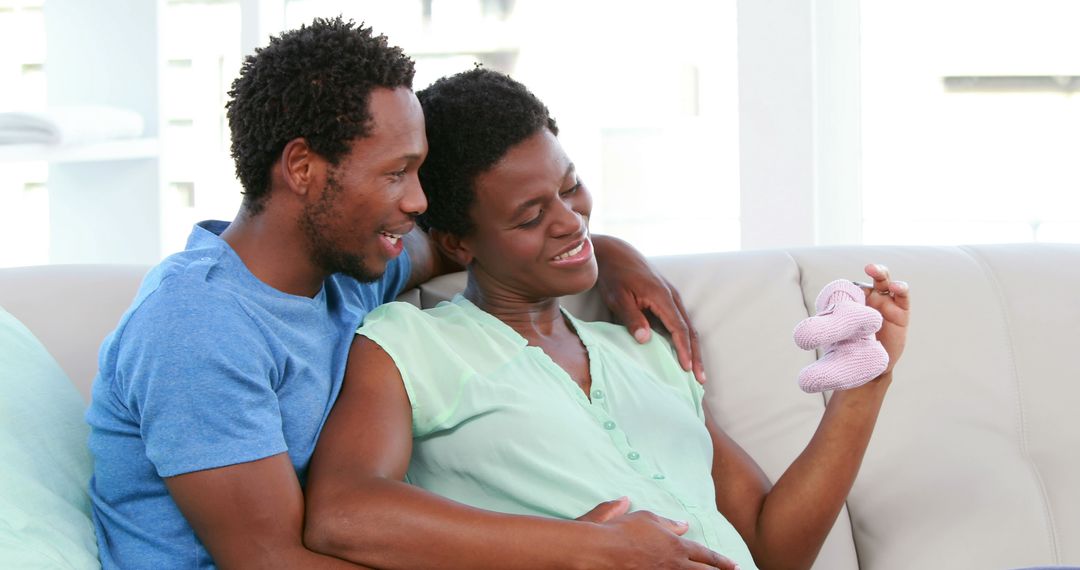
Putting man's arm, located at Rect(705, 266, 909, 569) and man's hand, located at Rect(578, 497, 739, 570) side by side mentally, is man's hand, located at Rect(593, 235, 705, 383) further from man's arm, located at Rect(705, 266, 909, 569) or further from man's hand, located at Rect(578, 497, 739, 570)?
man's hand, located at Rect(578, 497, 739, 570)

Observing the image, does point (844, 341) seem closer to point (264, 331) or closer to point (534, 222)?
point (534, 222)

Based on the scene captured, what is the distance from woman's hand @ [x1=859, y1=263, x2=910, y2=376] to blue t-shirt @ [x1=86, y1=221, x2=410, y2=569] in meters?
0.62

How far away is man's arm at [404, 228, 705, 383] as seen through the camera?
5.53 ft

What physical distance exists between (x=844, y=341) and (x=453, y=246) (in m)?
0.52

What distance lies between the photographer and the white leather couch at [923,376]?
66.5 inches

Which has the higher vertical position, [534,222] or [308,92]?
[308,92]

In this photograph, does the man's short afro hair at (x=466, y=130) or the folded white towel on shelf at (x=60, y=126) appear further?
the folded white towel on shelf at (x=60, y=126)

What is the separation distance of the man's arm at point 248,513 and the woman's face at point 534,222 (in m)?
0.41

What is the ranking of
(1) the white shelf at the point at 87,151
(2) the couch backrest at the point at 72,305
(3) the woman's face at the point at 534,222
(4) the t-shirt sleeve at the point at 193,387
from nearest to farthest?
1. (4) the t-shirt sleeve at the point at 193,387
2. (3) the woman's face at the point at 534,222
3. (2) the couch backrest at the point at 72,305
4. (1) the white shelf at the point at 87,151

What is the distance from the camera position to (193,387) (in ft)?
4.02

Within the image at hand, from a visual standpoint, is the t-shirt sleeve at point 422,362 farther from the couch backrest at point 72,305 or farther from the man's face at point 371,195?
the couch backrest at point 72,305

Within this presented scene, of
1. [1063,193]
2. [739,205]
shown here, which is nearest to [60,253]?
[739,205]

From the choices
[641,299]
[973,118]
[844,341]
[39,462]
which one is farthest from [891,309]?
[973,118]

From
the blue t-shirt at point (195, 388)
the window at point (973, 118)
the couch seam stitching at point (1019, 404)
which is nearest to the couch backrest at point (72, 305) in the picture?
the blue t-shirt at point (195, 388)
